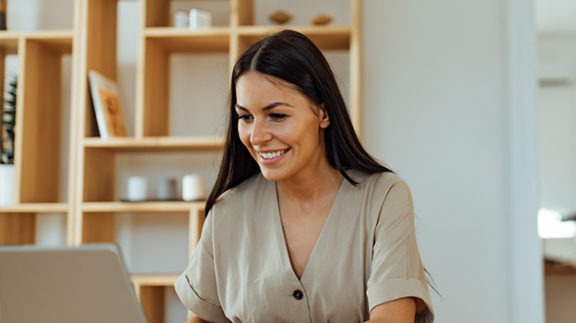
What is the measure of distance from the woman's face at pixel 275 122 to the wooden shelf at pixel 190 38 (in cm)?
113

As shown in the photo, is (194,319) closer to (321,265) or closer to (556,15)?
(321,265)

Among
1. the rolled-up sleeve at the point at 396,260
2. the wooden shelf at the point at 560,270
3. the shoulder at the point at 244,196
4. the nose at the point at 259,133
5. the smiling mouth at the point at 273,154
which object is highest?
the nose at the point at 259,133

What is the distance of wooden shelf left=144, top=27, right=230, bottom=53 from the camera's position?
8.13 feet

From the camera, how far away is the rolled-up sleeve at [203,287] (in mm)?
1481

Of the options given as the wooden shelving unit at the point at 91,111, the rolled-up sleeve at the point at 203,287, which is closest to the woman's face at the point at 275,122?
the rolled-up sleeve at the point at 203,287

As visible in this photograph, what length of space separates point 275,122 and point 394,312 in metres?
0.44

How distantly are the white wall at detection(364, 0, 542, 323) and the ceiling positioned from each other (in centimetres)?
151

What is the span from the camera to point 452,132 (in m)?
2.69

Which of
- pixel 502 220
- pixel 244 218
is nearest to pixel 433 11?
pixel 502 220

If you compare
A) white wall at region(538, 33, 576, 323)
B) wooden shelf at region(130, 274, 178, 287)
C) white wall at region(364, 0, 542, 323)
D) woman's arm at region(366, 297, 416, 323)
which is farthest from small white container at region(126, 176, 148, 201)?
white wall at region(538, 33, 576, 323)

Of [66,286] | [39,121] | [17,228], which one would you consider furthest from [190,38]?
[66,286]

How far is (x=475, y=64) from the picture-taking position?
2.70m

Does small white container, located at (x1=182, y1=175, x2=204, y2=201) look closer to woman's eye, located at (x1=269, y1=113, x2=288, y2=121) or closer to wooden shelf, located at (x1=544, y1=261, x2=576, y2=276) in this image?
woman's eye, located at (x1=269, y1=113, x2=288, y2=121)

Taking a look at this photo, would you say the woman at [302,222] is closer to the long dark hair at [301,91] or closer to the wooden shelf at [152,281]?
the long dark hair at [301,91]
